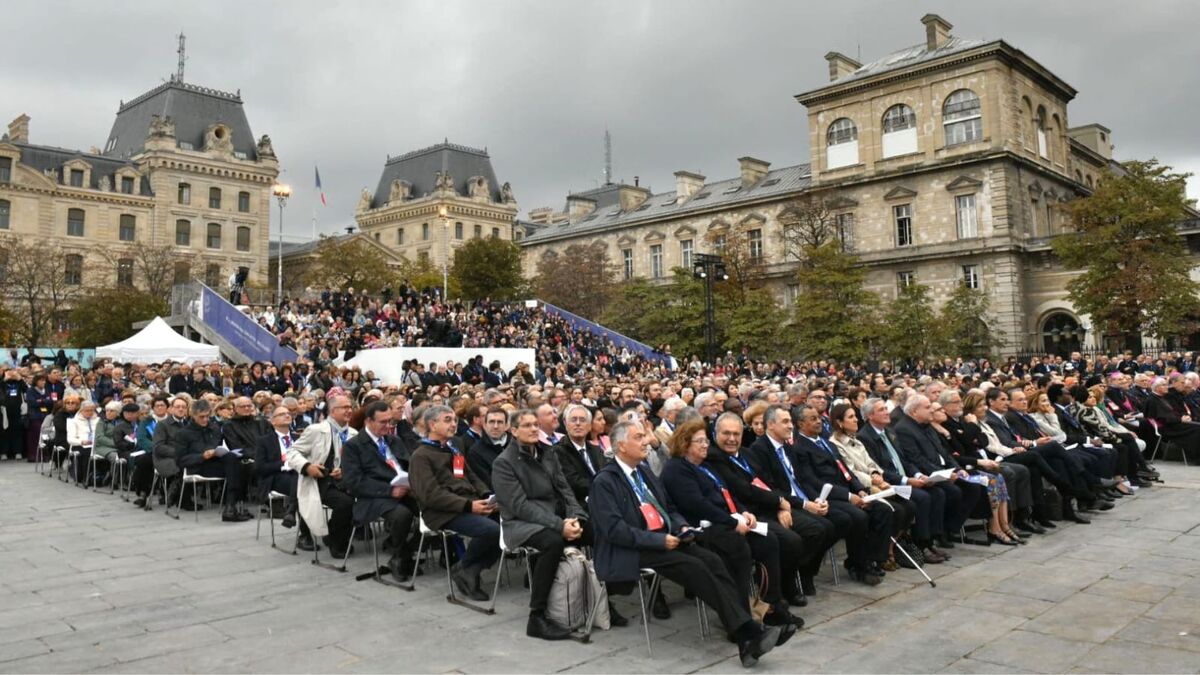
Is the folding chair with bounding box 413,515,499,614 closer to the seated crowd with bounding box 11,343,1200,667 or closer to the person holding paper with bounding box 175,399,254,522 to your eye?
the seated crowd with bounding box 11,343,1200,667

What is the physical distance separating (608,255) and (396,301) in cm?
3116

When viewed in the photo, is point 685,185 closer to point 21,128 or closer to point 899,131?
point 899,131

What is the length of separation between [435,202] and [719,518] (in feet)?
271

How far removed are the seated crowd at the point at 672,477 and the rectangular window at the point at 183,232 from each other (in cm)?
6028

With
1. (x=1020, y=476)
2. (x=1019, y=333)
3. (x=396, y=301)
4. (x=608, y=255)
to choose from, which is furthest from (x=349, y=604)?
(x=608, y=255)

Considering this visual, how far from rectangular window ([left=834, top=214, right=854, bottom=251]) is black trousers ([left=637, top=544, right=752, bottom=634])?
145ft

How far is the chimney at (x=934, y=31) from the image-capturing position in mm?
45562

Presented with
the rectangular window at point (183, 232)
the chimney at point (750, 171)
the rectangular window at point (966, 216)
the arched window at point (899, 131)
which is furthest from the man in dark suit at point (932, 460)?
the rectangular window at point (183, 232)

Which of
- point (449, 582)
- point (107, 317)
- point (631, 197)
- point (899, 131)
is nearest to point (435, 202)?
point (631, 197)

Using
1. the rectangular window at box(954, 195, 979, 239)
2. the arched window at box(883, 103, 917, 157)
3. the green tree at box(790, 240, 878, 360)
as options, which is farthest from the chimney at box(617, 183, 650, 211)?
the green tree at box(790, 240, 878, 360)

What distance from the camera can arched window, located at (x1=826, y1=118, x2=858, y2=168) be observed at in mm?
47125

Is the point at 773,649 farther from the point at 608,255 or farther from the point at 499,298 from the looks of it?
the point at 608,255

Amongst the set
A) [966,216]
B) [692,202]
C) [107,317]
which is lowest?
[107,317]

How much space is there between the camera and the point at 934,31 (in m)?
45.8
